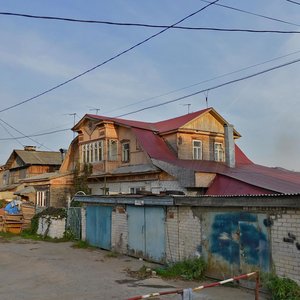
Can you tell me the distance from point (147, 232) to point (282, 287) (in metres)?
6.58

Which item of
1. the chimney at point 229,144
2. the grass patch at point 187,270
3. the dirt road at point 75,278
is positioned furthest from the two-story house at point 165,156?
the grass patch at point 187,270

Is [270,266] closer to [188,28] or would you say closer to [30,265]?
[188,28]

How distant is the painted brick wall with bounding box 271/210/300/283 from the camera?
361 inches

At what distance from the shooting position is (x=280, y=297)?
8.76 meters

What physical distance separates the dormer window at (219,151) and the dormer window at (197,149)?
178 centimetres

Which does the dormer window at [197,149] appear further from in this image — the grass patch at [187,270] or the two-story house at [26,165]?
the two-story house at [26,165]

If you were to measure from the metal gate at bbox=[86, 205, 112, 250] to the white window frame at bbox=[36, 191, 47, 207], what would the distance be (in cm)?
1307

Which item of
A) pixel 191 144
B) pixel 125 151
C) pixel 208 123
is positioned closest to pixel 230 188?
pixel 191 144

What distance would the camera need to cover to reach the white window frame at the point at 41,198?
3138 cm

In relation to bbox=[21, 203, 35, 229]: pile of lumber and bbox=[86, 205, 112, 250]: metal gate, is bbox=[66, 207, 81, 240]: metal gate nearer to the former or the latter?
bbox=[86, 205, 112, 250]: metal gate

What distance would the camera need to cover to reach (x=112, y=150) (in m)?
29.6

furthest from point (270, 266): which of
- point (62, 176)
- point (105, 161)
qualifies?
point (62, 176)

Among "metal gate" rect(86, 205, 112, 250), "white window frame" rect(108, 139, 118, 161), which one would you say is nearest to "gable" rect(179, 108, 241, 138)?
"white window frame" rect(108, 139, 118, 161)

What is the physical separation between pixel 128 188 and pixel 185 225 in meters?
14.7
